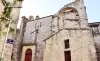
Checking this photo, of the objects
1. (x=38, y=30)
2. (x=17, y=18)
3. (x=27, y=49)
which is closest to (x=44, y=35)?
(x=38, y=30)

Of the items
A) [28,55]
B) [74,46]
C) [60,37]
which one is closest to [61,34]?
[60,37]

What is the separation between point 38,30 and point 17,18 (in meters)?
8.56

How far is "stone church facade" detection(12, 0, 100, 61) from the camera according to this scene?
39.3ft

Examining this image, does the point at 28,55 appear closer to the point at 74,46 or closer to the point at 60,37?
the point at 60,37

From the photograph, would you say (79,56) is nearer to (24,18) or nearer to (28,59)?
(28,59)

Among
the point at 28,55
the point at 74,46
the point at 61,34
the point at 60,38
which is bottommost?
the point at 28,55

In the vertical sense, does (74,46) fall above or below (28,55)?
above

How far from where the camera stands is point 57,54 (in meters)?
12.4

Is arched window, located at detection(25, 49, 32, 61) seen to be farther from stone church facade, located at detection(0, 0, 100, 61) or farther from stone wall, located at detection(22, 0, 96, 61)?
stone wall, located at detection(22, 0, 96, 61)

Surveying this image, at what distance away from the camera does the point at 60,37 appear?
43.2 ft

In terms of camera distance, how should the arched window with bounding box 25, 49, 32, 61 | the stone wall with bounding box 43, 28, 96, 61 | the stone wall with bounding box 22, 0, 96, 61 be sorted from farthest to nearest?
the arched window with bounding box 25, 49, 32, 61 → the stone wall with bounding box 22, 0, 96, 61 → the stone wall with bounding box 43, 28, 96, 61

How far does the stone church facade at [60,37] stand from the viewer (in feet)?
39.3

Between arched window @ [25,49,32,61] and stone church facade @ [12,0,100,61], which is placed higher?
stone church facade @ [12,0,100,61]

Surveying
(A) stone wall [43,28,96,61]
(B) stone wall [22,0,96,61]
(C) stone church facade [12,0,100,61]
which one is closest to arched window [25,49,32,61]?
(C) stone church facade [12,0,100,61]
